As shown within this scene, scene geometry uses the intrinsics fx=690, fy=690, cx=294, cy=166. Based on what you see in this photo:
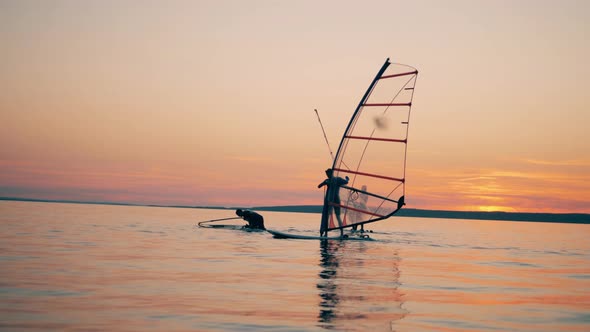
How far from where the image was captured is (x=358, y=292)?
20.1 metres

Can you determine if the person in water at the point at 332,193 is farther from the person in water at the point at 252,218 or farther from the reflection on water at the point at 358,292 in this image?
the person in water at the point at 252,218

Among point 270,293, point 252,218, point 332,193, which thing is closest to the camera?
point 270,293

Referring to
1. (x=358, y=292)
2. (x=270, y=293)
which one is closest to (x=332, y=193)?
(x=358, y=292)

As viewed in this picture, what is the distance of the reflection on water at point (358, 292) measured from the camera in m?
15.5

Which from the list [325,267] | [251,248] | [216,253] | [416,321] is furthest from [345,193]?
[416,321]

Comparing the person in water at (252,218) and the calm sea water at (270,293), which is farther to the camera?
the person in water at (252,218)

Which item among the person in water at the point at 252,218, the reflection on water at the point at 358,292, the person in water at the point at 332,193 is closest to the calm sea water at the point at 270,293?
the reflection on water at the point at 358,292

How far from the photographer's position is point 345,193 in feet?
137

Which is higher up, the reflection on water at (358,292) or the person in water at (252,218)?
the person in water at (252,218)

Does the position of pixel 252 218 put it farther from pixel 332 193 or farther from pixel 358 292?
pixel 358 292

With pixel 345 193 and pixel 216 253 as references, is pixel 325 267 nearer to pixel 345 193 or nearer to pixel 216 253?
pixel 216 253

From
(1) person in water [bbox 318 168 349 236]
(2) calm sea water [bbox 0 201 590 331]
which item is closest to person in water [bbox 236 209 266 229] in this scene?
(1) person in water [bbox 318 168 349 236]

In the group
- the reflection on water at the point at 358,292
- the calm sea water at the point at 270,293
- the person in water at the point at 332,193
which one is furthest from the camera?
the person in water at the point at 332,193

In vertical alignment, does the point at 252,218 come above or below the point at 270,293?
above
